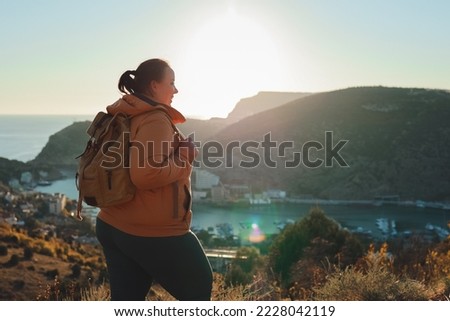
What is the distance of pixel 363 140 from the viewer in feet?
193

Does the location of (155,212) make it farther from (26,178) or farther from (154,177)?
(26,178)

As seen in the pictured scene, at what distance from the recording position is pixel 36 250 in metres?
13.6

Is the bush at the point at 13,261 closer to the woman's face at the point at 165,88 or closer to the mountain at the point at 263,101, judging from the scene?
the woman's face at the point at 165,88

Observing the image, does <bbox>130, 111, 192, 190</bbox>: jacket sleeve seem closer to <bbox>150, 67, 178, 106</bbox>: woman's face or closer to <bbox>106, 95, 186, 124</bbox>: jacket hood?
<bbox>106, 95, 186, 124</bbox>: jacket hood

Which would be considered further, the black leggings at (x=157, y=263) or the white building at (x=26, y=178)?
the white building at (x=26, y=178)

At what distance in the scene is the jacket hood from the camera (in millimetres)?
1664

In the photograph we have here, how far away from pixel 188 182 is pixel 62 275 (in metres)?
10.2

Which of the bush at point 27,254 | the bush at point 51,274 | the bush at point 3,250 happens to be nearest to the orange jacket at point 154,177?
the bush at point 51,274

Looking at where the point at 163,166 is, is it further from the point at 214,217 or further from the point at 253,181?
the point at 253,181

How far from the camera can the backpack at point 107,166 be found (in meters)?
1.66

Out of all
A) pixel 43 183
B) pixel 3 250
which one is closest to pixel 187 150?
pixel 3 250

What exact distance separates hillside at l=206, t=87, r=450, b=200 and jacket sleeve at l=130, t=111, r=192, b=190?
48.2 m

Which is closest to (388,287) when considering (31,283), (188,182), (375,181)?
(188,182)

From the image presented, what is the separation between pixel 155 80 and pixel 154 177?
390 mm
